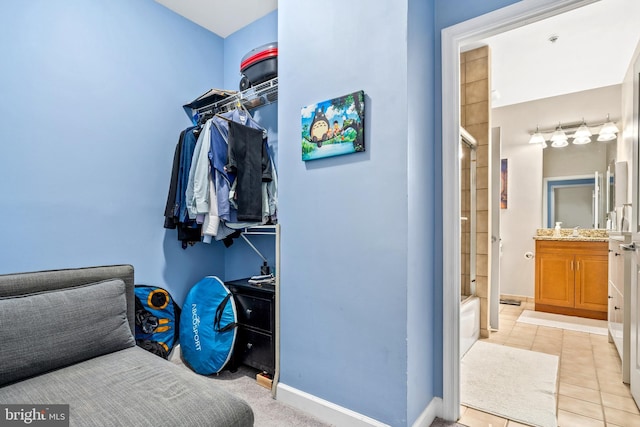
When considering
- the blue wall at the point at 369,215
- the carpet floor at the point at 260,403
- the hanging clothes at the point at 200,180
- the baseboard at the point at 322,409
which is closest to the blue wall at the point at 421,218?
the blue wall at the point at 369,215

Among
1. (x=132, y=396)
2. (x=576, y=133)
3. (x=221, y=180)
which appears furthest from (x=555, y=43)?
(x=132, y=396)

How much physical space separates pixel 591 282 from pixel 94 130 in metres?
5.08

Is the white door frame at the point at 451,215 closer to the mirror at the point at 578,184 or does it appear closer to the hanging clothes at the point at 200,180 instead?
the hanging clothes at the point at 200,180

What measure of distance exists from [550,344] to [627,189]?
4.89ft

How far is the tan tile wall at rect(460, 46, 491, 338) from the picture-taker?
10.1ft

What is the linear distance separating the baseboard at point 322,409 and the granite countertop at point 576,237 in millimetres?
3551

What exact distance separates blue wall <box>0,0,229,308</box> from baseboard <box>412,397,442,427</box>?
6.43 ft

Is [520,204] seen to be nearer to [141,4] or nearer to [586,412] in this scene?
[586,412]

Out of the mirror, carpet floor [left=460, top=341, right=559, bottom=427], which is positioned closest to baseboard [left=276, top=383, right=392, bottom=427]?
carpet floor [left=460, top=341, right=559, bottom=427]

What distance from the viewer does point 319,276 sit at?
1738mm

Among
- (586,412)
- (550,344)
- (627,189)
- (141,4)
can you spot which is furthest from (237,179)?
(550,344)

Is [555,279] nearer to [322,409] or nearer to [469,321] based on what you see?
[469,321]

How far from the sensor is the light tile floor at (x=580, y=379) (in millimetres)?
1729

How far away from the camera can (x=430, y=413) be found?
166 centimetres
